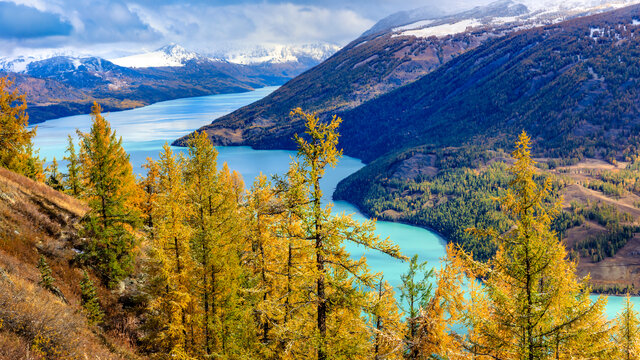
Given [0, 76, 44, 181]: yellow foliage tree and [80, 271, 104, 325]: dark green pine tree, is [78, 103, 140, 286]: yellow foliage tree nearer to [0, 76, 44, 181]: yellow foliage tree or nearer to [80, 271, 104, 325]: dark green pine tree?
[80, 271, 104, 325]: dark green pine tree

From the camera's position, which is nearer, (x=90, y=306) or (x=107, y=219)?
(x=90, y=306)

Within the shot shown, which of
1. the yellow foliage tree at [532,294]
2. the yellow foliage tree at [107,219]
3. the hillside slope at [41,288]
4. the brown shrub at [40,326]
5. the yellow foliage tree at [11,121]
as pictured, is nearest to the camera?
the brown shrub at [40,326]

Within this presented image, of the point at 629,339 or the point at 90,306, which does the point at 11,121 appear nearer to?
the point at 90,306

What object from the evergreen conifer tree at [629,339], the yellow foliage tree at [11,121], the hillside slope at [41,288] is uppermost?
the yellow foliage tree at [11,121]

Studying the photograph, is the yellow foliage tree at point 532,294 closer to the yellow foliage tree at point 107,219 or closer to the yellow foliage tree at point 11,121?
the yellow foliage tree at point 107,219

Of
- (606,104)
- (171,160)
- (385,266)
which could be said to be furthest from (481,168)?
(171,160)

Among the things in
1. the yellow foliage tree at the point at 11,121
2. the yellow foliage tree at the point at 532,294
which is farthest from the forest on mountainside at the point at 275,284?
the yellow foliage tree at the point at 11,121

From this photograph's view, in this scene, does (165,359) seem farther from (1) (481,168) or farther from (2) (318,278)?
(1) (481,168)

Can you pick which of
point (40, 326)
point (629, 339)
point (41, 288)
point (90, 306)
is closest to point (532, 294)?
point (629, 339)
